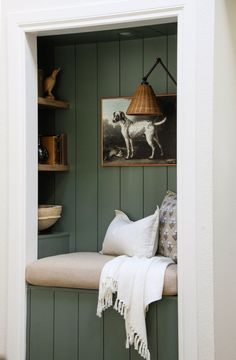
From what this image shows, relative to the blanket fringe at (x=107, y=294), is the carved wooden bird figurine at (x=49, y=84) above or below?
above

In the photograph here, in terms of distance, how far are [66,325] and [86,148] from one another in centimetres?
133

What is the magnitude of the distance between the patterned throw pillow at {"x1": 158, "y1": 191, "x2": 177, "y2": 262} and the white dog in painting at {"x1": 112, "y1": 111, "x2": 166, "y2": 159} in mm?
447

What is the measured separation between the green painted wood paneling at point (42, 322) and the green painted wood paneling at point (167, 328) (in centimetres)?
71

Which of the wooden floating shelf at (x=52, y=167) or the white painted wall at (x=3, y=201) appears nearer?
the white painted wall at (x=3, y=201)

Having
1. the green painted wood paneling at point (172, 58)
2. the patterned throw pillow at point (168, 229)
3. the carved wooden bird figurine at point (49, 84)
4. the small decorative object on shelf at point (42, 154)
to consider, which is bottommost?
the patterned throw pillow at point (168, 229)

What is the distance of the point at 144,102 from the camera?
167 inches

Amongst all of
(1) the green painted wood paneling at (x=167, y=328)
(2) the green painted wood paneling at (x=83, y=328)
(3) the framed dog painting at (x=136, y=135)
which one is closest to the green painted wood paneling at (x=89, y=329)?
(2) the green painted wood paneling at (x=83, y=328)

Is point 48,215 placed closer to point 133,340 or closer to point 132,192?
point 132,192

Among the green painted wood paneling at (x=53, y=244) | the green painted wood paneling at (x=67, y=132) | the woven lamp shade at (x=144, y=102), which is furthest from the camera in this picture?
the green painted wood paneling at (x=67, y=132)

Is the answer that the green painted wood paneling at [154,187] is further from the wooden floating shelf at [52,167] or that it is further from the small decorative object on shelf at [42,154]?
the small decorative object on shelf at [42,154]

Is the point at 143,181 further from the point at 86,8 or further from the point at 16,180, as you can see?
the point at 86,8

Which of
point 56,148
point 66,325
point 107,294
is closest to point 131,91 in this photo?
point 56,148

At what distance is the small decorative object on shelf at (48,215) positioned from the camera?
447 centimetres

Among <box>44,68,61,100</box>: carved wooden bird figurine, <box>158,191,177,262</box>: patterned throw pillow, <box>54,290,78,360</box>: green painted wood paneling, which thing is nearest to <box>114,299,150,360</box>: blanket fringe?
<box>54,290,78,360</box>: green painted wood paneling
